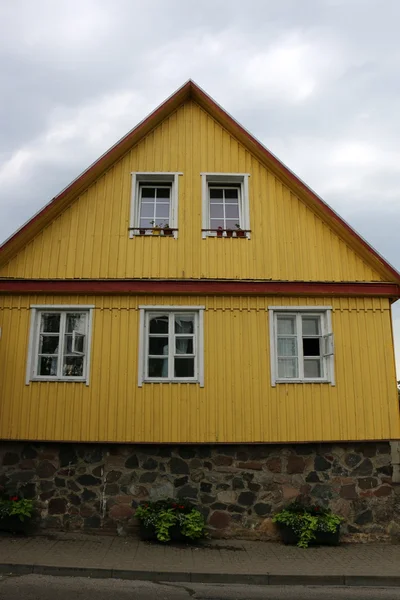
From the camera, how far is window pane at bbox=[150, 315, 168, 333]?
998 centimetres

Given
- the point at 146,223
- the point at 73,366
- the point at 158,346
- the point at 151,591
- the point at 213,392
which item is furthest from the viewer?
the point at 146,223

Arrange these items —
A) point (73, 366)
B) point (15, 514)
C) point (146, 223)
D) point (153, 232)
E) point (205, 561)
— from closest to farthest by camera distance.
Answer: point (205, 561) → point (15, 514) → point (73, 366) → point (153, 232) → point (146, 223)

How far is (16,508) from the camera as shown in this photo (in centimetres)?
877

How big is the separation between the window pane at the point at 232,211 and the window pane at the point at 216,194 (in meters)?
0.27

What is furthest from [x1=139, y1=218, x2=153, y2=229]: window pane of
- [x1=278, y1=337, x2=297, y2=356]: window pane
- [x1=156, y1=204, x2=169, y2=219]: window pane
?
[x1=278, y1=337, x2=297, y2=356]: window pane

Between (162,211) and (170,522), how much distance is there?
625cm

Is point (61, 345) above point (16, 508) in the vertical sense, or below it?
above

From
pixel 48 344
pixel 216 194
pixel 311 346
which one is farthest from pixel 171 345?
pixel 216 194

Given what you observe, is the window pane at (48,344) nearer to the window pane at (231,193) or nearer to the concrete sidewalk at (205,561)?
the concrete sidewalk at (205,561)

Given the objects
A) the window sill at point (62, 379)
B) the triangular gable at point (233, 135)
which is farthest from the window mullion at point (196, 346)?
the triangular gable at point (233, 135)

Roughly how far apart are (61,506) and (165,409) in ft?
8.47

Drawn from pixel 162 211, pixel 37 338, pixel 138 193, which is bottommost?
pixel 37 338

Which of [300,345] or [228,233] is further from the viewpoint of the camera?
[228,233]

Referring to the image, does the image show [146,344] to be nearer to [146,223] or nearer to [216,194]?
[146,223]
